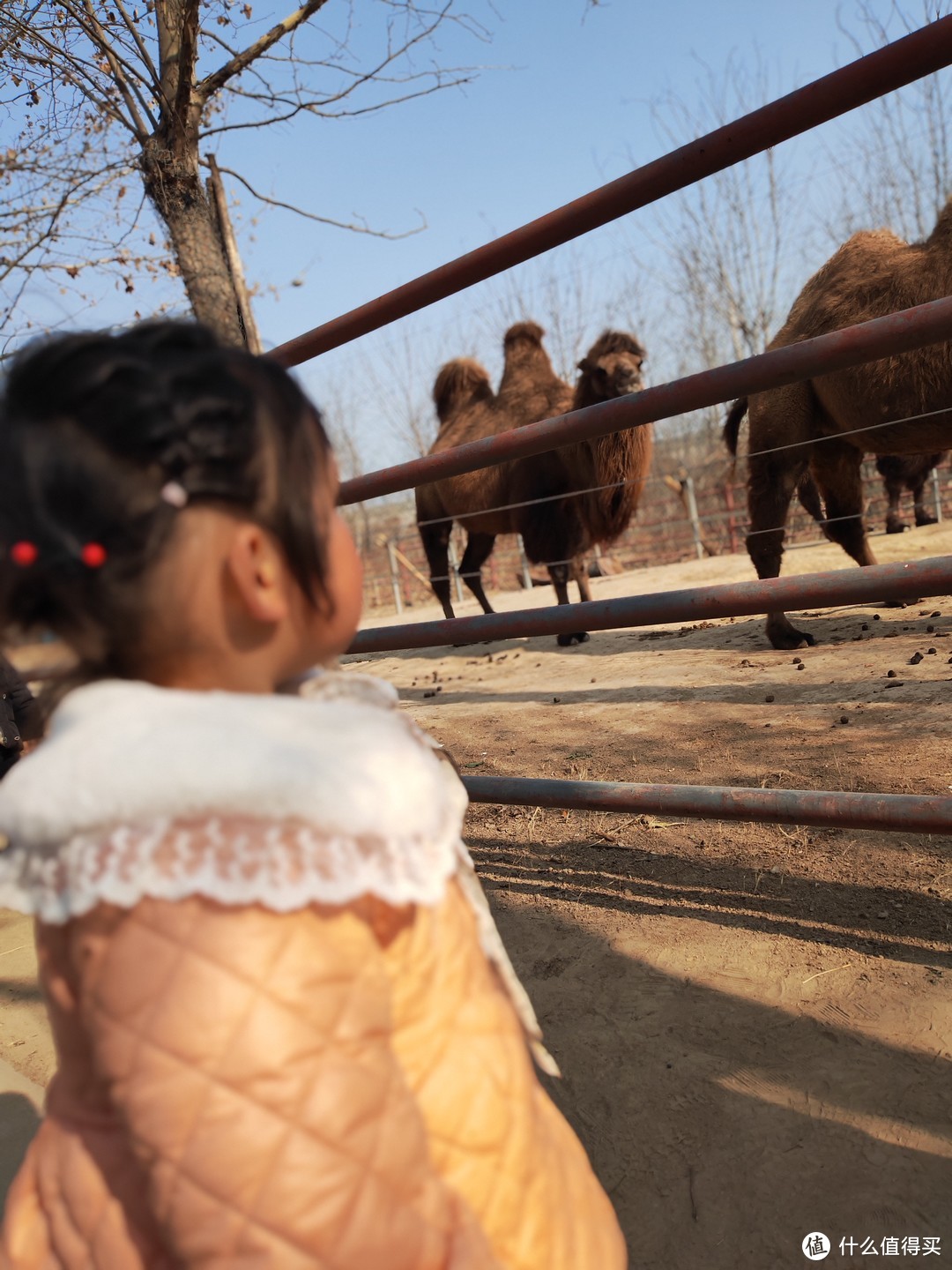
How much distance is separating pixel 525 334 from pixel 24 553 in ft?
27.2

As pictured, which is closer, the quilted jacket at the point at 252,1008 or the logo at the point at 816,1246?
the quilted jacket at the point at 252,1008

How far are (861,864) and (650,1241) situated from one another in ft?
4.00

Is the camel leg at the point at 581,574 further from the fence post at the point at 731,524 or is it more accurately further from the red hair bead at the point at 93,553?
the fence post at the point at 731,524

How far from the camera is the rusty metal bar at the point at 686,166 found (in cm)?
137

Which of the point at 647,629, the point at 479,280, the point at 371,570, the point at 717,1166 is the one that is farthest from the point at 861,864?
the point at 371,570

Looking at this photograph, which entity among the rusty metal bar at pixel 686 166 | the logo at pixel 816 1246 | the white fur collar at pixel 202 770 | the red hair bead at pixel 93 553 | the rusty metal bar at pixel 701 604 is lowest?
the logo at pixel 816 1246

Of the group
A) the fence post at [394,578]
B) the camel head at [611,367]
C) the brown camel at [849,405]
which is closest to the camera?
the brown camel at [849,405]

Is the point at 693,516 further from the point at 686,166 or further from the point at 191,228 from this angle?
the point at 686,166

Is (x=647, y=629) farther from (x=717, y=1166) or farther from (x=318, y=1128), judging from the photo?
(x=318, y=1128)

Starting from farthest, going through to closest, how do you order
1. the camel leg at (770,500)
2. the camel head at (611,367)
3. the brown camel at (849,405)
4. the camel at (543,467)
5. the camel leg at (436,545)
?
the camel leg at (436,545) < the camel at (543,467) < the camel head at (611,367) < the camel leg at (770,500) < the brown camel at (849,405)

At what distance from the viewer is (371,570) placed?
2167cm

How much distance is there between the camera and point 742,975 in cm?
188

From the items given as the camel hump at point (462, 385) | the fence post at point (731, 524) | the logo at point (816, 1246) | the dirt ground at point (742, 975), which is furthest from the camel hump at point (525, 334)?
the logo at point (816, 1246)

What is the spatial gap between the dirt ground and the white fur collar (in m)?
1.06
